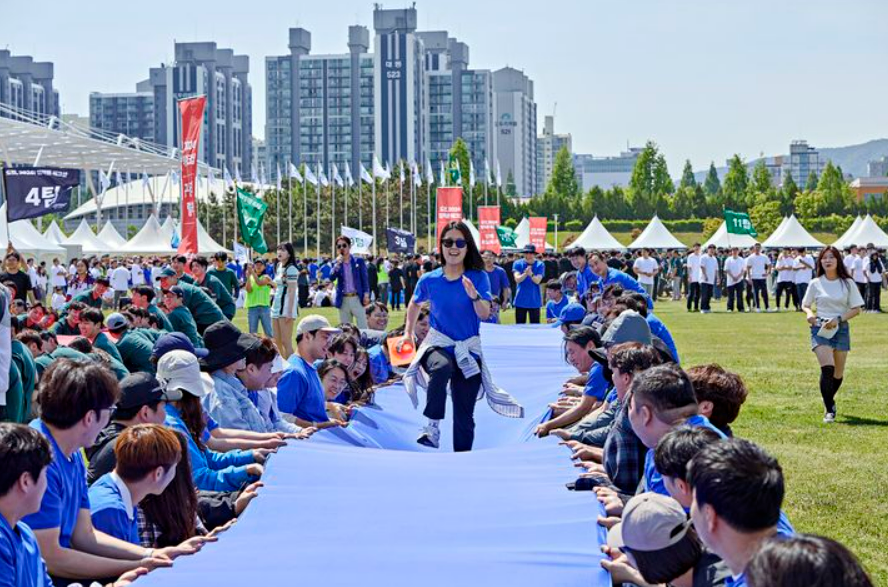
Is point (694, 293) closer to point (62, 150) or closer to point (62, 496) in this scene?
point (62, 496)

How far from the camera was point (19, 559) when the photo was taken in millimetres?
3807

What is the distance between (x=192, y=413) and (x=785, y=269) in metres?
28.9

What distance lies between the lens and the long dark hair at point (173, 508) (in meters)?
5.26

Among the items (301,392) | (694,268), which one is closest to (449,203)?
(694,268)

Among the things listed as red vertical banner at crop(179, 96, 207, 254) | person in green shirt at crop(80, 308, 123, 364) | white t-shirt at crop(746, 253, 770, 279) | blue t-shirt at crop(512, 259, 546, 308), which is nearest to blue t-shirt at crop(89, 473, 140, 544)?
person in green shirt at crop(80, 308, 123, 364)

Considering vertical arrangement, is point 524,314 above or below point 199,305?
below

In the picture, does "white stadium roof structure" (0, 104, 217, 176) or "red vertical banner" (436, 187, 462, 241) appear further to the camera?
"white stadium roof structure" (0, 104, 217, 176)

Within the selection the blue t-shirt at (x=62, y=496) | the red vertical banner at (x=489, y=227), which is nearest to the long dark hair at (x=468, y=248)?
the blue t-shirt at (x=62, y=496)

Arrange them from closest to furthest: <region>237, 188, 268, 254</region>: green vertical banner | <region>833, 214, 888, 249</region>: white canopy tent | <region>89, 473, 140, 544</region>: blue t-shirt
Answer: <region>89, 473, 140, 544</region>: blue t-shirt, <region>237, 188, 268, 254</region>: green vertical banner, <region>833, 214, 888, 249</region>: white canopy tent

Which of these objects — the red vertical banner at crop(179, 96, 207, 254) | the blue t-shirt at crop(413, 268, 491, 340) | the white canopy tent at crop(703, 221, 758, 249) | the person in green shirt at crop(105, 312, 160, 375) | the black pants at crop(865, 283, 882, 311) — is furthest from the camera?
the white canopy tent at crop(703, 221, 758, 249)

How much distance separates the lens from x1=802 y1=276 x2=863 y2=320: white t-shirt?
11891 mm

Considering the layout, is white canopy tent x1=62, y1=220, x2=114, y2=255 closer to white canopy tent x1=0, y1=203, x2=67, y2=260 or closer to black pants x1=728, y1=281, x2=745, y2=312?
white canopy tent x1=0, y1=203, x2=67, y2=260

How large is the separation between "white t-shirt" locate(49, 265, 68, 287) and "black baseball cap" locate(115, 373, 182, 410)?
38623 mm

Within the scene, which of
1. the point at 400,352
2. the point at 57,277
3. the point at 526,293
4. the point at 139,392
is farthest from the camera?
the point at 57,277
